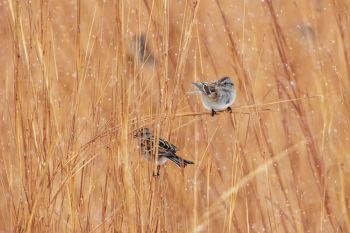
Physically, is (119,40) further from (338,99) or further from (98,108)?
(338,99)

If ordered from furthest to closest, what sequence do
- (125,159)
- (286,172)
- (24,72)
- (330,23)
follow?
1. (330,23)
2. (286,172)
3. (24,72)
4. (125,159)

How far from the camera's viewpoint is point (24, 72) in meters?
1.59

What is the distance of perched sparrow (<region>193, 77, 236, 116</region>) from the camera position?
8.35 ft

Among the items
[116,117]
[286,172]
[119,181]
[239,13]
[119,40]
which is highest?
[239,13]

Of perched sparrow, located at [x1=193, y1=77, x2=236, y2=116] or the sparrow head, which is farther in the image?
perched sparrow, located at [x1=193, y1=77, x2=236, y2=116]

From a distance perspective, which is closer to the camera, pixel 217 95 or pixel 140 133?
pixel 140 133

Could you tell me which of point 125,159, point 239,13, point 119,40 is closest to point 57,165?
point 125,159

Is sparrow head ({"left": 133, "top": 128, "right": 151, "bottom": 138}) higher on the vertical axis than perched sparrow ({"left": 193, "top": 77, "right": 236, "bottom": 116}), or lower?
lower

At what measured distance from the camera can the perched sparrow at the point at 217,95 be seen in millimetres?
2545

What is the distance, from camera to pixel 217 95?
8.39ft

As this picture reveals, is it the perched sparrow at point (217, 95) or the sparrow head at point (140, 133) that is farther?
the perched sparrow at point (217, 95)

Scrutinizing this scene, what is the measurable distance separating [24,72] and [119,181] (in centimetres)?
31

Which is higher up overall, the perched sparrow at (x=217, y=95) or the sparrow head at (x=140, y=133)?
the perched sparrow at (x=217, y=95)

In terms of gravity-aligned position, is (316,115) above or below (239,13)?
below
